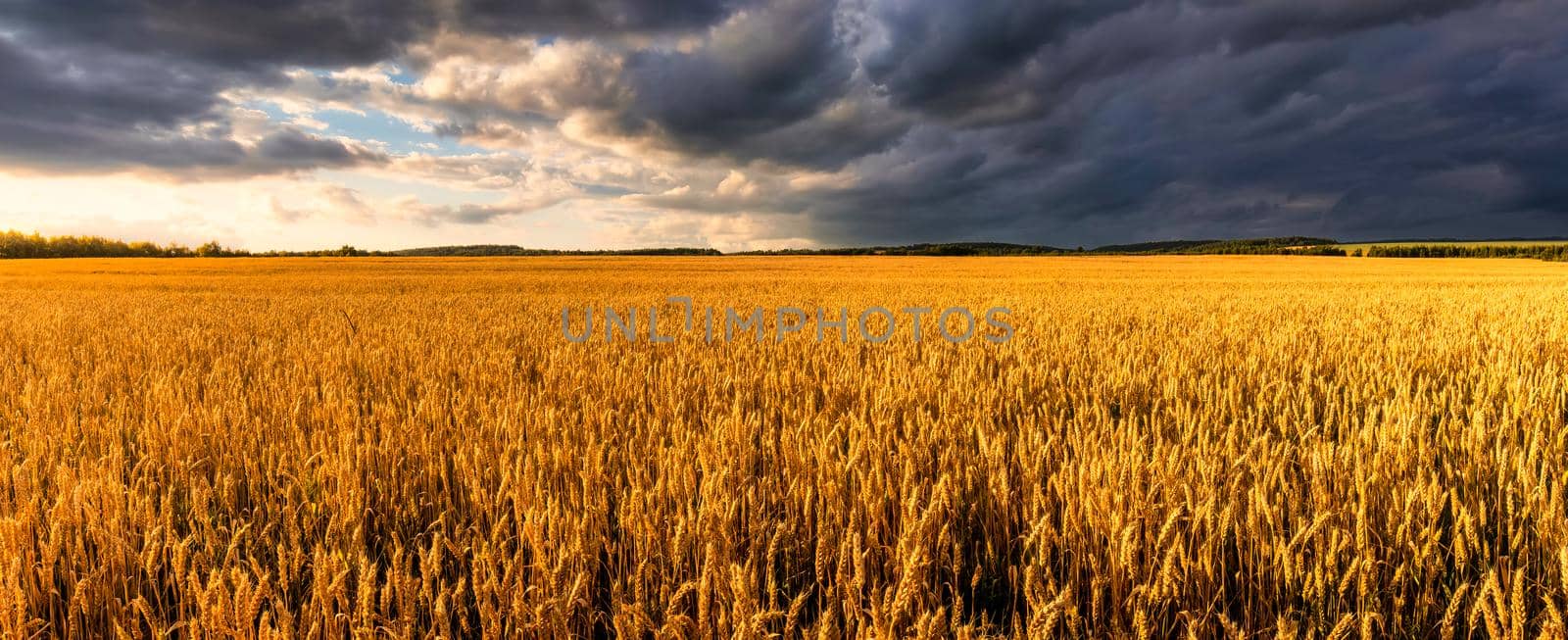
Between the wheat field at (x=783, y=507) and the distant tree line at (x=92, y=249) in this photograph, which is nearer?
the wheat field at (x=783, y=507)

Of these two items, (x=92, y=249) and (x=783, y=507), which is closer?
(x=783, y=507)

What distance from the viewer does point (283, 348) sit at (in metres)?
7.76

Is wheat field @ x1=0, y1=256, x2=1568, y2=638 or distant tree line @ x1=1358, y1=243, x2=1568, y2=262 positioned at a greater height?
distant tree line @ x1=1358, y1=243, x2=1568, y2=262

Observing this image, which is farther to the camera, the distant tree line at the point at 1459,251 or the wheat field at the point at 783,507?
the distant tree line at the point at 1459,251

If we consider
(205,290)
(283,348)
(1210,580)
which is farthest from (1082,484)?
(205,290)

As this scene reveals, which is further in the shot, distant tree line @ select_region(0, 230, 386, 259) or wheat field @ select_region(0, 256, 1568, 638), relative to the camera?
distant tree line @ select_region(0, 230, 386, 259)

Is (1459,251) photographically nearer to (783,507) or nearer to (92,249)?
(783,507)

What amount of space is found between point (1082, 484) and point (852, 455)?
81 cm

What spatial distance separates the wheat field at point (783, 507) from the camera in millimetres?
1852

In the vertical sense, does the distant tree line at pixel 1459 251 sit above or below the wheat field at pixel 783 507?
above

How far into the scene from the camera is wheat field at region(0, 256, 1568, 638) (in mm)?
1852

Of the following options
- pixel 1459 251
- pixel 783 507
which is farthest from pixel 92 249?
pixel 1459 251

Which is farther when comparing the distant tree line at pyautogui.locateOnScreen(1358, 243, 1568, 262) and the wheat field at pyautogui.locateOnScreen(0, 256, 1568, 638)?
the distant tree line at pyautogui.locateOnScreen(1358, 243, 1568, 262)

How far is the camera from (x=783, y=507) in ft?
8.82
